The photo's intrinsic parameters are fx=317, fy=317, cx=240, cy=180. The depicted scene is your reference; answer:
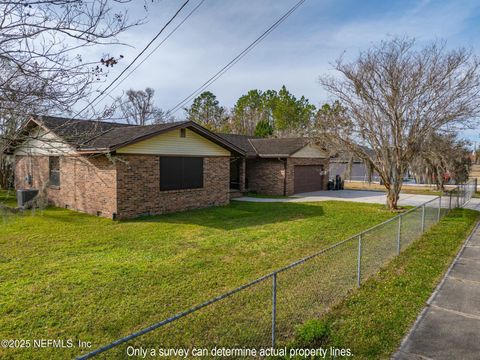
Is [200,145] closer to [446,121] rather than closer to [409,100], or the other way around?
[409,100]

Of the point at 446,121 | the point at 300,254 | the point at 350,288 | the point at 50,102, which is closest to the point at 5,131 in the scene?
the point at 50,102

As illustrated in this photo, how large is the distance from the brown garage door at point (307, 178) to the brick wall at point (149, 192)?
7893 millimetres

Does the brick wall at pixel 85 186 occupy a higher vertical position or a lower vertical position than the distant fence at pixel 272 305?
higher

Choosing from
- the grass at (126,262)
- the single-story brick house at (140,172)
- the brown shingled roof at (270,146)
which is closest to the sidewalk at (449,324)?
the grass at (126,262)

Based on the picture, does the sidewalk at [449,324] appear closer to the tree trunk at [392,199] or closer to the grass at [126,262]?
the grass at [126,262]

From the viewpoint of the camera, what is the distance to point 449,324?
434 cm

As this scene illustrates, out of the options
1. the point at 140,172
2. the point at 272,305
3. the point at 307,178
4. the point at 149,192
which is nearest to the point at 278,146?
the point at 307,178

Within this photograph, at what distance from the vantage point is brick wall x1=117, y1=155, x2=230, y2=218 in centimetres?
1139

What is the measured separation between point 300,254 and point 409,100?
8296 millimetres

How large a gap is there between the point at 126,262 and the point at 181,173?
22.7 ft

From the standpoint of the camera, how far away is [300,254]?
24.2 ft

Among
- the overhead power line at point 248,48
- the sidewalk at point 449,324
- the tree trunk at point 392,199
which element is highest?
the overhead power line at point 248,48

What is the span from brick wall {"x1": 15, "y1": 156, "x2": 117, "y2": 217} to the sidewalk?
9.62 metres

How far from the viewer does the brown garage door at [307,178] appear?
2089cm
